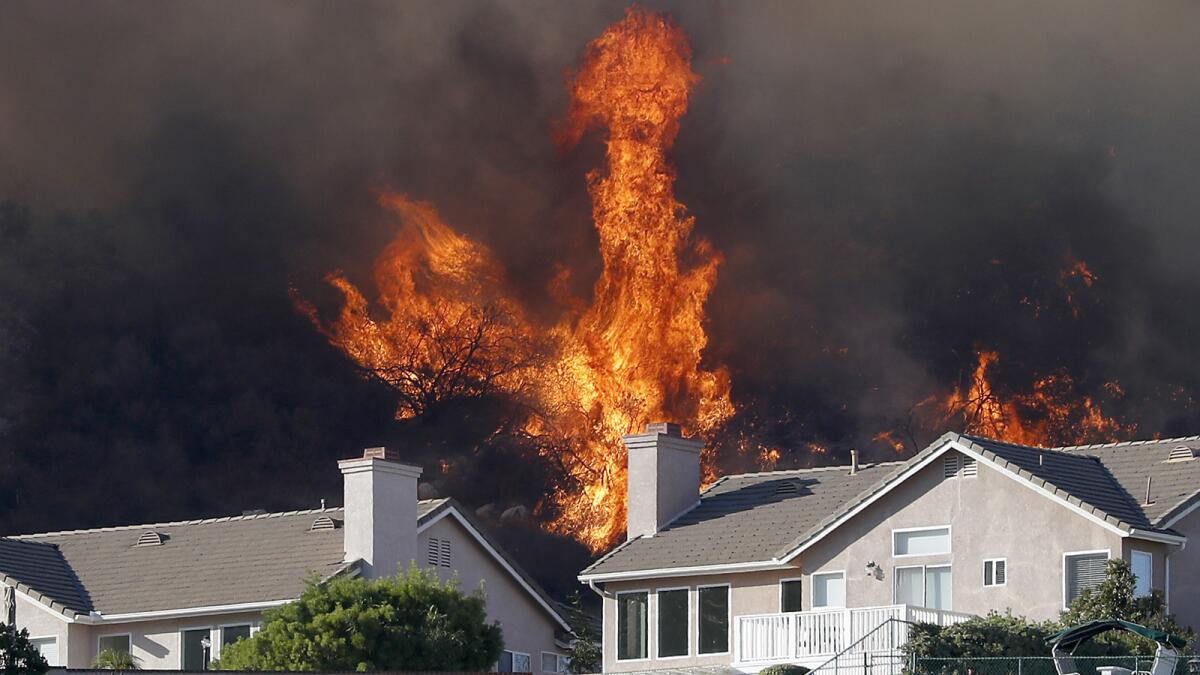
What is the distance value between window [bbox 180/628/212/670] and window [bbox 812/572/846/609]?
15.9 metres

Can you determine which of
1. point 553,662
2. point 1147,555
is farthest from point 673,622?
point 1147,555

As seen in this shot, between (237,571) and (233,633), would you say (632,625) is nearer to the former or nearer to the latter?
(233,633)

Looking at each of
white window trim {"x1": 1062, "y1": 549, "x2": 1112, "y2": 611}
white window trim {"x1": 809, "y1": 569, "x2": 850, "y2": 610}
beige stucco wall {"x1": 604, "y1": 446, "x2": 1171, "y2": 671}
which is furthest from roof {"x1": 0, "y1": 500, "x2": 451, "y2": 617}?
white window trim {"x1": 1062, "y1": 549, "x2": 1112, "y2": 611}

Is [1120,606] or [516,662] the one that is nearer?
[1120,606]

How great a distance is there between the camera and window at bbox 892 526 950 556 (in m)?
53.8

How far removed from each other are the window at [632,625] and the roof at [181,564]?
700 cm

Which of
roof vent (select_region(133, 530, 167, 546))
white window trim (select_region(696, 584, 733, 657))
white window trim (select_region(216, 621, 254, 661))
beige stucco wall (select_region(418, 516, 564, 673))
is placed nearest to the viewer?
white window trim (select_region(696, 584, 733, 657))

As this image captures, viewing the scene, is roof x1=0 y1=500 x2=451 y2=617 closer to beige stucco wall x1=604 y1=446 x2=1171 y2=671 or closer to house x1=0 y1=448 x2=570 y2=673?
house x1=0 y1=448 x2=570 y2=673

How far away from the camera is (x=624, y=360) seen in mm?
104750

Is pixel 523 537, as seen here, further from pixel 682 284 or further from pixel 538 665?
pixel 538 665

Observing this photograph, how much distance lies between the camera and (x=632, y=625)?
58125 mm

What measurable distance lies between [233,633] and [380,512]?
4.95m

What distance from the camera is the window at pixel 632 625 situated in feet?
190

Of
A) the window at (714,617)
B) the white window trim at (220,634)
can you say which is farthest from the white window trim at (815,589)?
the white window trim at (220,634)
